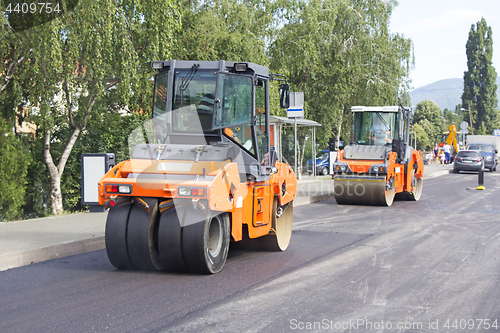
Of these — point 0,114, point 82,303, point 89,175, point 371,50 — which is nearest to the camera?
point 82,303

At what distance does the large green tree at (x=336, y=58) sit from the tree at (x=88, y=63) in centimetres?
1182

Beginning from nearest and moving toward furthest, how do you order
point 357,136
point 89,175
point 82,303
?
point 82,303, point 89,175, point 357,136

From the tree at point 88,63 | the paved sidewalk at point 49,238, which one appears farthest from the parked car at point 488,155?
the paved sidewalk at point 49,238

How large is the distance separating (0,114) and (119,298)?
862cm

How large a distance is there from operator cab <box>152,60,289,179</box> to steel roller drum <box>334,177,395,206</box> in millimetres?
7583

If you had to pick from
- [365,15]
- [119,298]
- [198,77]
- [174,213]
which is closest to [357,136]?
[198,77]

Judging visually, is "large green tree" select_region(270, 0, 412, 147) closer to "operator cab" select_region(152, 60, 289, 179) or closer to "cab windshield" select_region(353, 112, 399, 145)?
"cab windshield" select_region(353, 112, 399, 145)

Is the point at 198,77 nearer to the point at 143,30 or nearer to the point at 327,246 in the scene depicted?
the point at 327,246

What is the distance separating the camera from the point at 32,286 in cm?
613

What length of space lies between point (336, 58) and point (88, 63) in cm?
1601

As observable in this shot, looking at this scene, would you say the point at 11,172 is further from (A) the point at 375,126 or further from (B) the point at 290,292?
(A) the point at 375,126

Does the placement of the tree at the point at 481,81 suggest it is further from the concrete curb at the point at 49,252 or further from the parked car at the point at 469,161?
the concrete curb at the point at 49,252

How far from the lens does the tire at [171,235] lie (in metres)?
6.25

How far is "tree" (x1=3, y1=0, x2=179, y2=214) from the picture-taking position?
1150 cm
